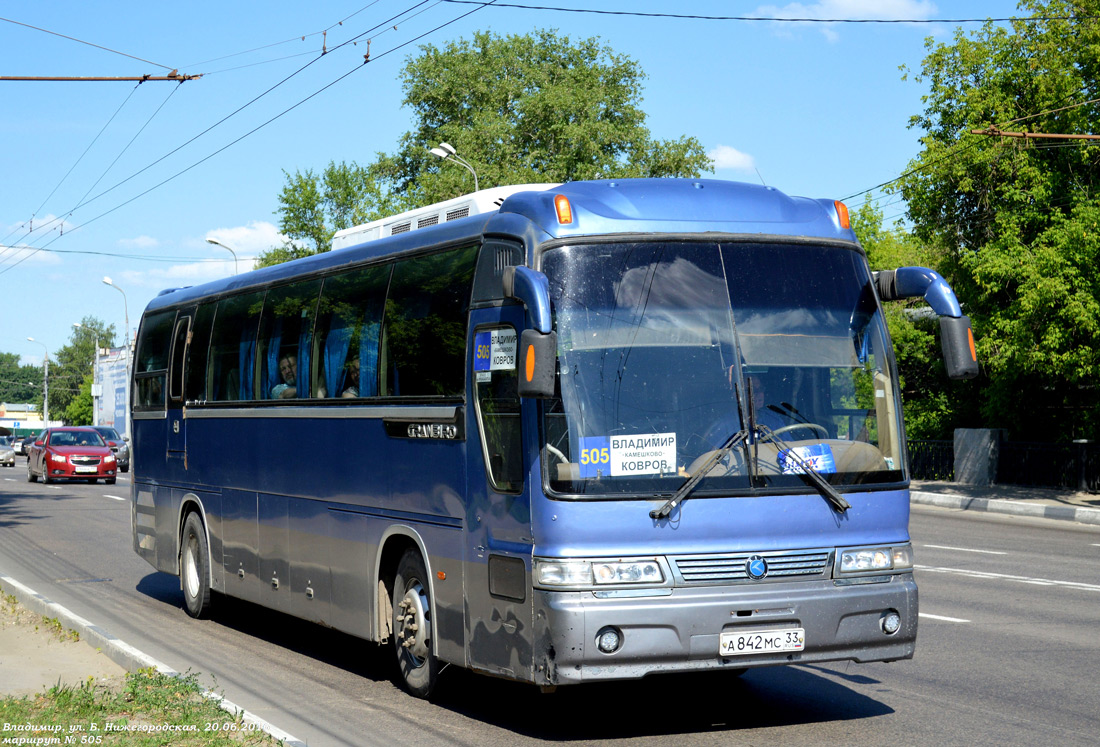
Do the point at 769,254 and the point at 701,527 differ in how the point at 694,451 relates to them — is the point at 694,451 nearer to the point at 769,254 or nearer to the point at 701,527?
the point at 701,527

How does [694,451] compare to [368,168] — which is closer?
[694,451]

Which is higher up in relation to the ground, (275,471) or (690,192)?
(690,192)

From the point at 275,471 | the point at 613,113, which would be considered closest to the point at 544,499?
the point at 275,471

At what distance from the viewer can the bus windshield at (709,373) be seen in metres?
6.55

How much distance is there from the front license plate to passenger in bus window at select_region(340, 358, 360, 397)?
138 inches

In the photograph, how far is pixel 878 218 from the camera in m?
45.4

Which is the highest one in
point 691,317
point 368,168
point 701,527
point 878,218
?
point 368,168

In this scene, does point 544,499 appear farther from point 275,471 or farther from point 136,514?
point 136,514

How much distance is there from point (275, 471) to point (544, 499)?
4.28 meters

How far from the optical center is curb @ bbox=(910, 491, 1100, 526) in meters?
23.8

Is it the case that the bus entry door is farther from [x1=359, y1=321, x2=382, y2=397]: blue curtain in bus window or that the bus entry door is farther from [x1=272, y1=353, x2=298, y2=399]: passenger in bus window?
[x1=359, y1=321, x2=382, y2=397]: blue curtain in bus window

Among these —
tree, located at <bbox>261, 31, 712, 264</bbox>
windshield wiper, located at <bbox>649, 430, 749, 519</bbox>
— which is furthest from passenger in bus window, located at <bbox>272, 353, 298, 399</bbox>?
tree, located at <bbox>261, 31, 712, 264</bbox>

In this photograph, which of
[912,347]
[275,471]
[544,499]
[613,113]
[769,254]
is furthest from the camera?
[613,113]

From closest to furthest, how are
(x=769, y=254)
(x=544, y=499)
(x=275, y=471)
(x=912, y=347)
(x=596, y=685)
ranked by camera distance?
(x=544, y=499), (x=769, y=254), (x=596, y=685), (x=275, y=471), (x=912, y=347)
